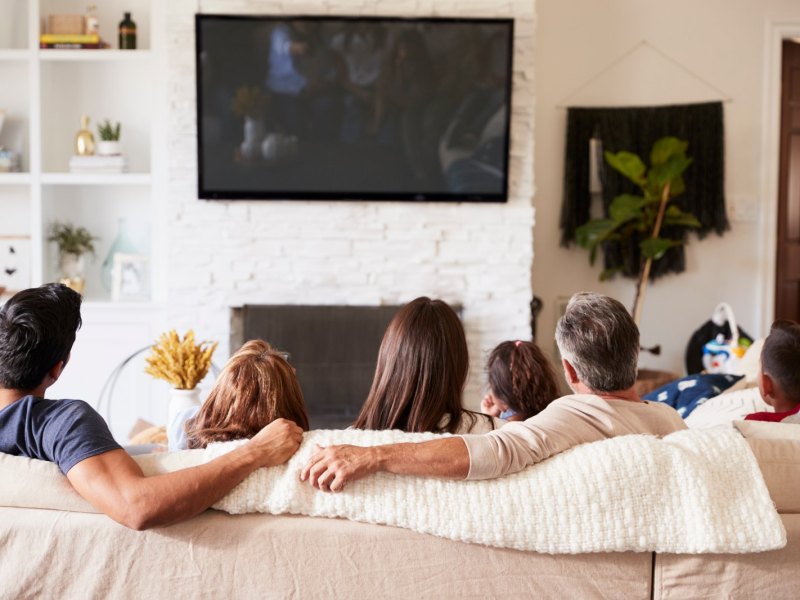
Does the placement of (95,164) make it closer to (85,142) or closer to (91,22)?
(85,142)

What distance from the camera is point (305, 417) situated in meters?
1.80

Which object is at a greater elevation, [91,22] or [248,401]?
[91,22]

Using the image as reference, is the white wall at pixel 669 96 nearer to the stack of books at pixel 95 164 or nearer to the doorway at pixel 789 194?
the doorway at pixel 789 194

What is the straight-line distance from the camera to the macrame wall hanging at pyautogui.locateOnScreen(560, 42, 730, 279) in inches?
195

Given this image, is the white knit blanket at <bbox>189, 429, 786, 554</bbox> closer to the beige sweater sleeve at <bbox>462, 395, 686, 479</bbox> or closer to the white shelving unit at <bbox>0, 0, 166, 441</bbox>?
the beige sweater sleeve at <bbox>462, 395, 686, 479</bbox>

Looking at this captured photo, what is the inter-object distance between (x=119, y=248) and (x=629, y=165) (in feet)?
8.22

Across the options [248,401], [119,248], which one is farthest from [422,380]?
[119,248]

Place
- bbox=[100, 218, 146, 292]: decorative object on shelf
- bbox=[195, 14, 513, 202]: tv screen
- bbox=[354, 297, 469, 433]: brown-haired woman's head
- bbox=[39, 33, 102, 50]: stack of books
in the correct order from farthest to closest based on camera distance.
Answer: bbox=[100, 218, 146, 292]: decorative object on shelf → bbox=[39, 33, 102, 50]: stack of books → bbox=[195, 14, 513, 202]: tv screen → bbox=[354, 297, 469, 433]: brown-haired woman's head

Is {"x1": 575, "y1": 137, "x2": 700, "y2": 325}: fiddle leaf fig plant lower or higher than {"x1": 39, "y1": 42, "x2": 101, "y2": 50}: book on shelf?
lower

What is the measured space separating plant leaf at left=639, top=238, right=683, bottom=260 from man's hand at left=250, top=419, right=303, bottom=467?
11.1ft

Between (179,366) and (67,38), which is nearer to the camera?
(179,366)

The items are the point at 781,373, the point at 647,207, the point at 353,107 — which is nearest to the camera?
the point at 781,373

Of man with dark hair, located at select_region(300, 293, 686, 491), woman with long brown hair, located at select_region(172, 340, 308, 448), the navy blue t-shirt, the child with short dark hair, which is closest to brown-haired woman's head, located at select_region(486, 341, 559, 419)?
the child with short dark hair

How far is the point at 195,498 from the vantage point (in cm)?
148
